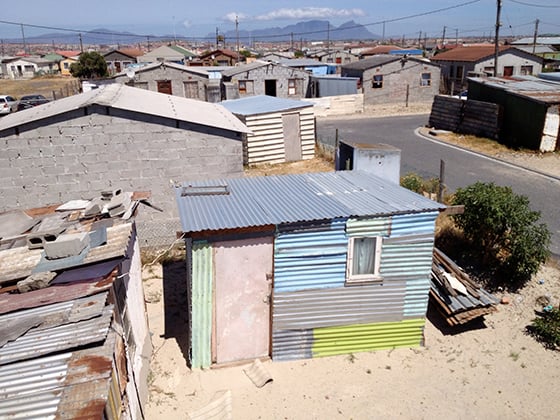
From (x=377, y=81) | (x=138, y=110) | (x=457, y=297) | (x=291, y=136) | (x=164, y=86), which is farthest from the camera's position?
(x=377, y=81)

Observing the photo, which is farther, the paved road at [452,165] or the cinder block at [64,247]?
the paved road at [452,165]

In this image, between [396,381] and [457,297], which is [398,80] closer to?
[457,297]

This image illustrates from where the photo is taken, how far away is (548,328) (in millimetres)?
9289

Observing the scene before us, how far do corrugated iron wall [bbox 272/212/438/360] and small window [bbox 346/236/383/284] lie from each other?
0.10 metres

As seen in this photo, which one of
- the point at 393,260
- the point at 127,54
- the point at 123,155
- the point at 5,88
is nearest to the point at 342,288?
the point at 393,260

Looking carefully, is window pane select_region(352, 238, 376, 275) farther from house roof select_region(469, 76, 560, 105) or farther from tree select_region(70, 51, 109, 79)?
tree select_region(70, 51, 109, 79)

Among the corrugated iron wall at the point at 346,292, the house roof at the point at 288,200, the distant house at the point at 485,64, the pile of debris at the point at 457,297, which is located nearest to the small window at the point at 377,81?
the distant house at the point at 485,64

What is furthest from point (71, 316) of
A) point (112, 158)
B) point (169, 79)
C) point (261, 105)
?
point (169, 79)

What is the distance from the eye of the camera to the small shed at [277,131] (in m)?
20.2

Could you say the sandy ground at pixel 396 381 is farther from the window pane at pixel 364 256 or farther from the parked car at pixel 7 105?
the parked car at pixel 7 105

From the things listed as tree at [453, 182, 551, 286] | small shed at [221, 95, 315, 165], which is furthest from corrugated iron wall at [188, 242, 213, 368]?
small shed at [221, 95, 315, 165]

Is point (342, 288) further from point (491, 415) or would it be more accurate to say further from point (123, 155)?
point (123, 155)

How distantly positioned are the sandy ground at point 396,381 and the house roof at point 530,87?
14.4m

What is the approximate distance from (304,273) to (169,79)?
27.7m
